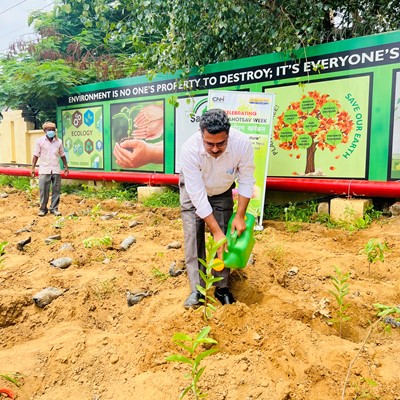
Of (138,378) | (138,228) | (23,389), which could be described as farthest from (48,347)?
(138,228)

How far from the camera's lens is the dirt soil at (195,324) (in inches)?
75.6

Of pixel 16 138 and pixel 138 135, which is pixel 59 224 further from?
pixel 16 138

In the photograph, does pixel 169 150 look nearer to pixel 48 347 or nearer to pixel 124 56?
pixel 124 56

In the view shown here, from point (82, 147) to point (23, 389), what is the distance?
8132 mm

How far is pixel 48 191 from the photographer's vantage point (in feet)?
22.5

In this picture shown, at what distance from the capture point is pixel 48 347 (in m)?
2.38

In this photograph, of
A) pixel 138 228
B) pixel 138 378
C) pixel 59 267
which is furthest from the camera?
pixel 138 228

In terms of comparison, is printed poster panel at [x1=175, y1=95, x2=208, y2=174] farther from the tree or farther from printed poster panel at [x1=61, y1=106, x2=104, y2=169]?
printed poster panel at [x1=61, y1=106, x2=104, y2=169]

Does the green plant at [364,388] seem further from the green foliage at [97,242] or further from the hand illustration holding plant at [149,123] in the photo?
the hand illustration holding plant at [149,123]

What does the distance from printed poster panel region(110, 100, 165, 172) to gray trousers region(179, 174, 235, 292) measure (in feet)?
16.2

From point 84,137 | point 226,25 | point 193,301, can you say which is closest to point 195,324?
point 193,301

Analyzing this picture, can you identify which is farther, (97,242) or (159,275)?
(97,242)

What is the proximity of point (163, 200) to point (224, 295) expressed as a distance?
4349mm

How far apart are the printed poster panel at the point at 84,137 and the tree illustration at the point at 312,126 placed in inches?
182
